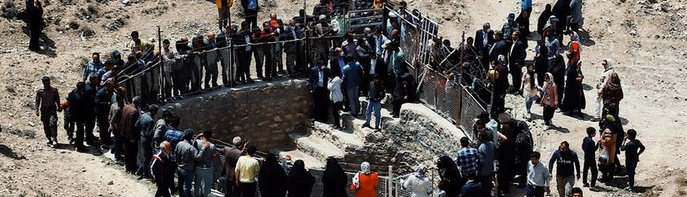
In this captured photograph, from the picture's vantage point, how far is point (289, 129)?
30.6m

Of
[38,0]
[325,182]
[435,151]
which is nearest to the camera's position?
[325,182]

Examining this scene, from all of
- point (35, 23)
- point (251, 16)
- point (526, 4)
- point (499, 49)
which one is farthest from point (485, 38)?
point (35, 23)

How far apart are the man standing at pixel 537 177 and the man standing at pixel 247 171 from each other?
458cm

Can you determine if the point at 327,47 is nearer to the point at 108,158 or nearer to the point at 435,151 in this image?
the point at 435,151

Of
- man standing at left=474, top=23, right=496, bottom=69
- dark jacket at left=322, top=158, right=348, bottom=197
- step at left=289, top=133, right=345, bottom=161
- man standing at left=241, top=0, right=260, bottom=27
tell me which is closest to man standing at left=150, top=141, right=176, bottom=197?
dark jacket at left=322, top=158, right=348, bottom=197

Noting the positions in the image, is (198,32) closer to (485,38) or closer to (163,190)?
(485,38)

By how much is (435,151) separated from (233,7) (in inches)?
349

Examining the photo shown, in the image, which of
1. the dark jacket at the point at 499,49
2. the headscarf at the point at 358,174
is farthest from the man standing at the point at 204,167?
the dark jacket at the point at 499,49

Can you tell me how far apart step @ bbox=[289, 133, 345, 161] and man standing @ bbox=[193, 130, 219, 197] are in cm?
674

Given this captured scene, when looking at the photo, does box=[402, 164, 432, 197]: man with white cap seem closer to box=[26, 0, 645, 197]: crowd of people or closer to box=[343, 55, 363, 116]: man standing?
box=[26, 0, 645, 197]: crowd of people

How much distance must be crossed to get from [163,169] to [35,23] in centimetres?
977

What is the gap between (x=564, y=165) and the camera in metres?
22.7

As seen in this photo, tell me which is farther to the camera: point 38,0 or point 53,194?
point 38,0

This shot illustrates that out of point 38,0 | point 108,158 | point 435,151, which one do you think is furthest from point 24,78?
point 435,151
